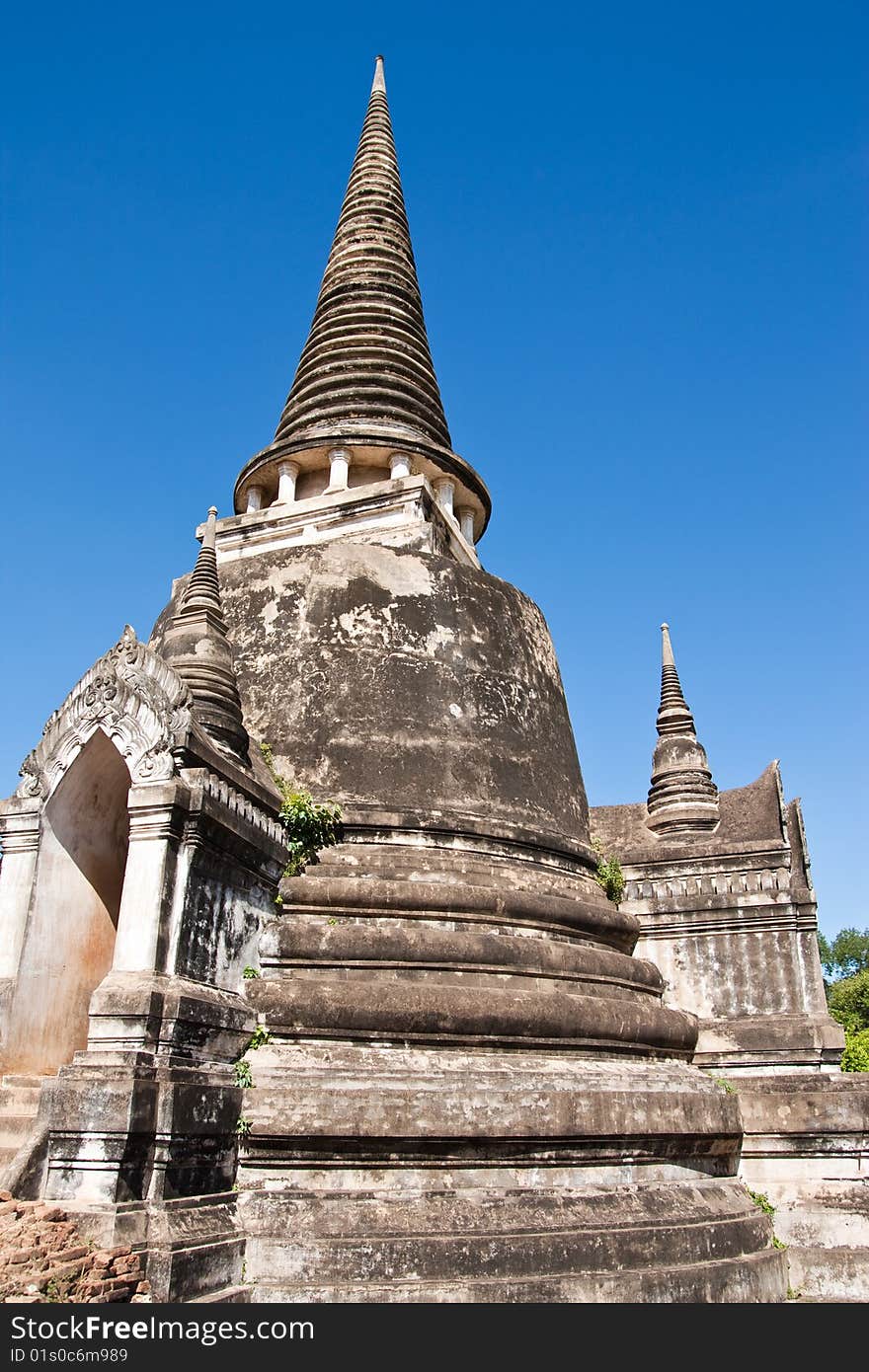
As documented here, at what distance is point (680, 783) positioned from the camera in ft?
50.3

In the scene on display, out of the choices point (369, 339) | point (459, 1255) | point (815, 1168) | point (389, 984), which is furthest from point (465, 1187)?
point (369, 339)

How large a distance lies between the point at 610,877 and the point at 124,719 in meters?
6.61

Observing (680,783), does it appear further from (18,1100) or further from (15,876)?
(18,1100)

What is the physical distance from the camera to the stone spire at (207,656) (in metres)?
9.30

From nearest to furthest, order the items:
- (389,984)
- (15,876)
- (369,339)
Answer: (15,876) < (389,984) < (369,339)

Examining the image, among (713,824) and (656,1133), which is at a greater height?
(713,824)

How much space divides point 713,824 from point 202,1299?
33.4 ft

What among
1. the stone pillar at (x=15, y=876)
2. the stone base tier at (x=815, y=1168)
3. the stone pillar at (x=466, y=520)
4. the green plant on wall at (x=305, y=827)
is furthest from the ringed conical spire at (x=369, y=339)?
the stone base tier at (x=815, y=1168)

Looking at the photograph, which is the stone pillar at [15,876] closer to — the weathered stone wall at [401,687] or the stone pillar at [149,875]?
the stone pillar at [149,875]

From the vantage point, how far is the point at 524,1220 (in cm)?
791

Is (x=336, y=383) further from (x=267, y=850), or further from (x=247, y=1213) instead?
(x=247, y=1213)

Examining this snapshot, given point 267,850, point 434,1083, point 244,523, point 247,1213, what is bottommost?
point 247,1213

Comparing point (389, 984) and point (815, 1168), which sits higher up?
point (389, 984)
